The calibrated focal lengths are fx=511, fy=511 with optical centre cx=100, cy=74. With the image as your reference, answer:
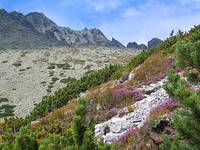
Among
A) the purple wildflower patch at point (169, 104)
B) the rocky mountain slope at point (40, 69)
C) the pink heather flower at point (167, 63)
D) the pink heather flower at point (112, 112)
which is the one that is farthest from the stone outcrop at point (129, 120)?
the rocky mountain slope at point (40, 69)

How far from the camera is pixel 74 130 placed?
11.1m

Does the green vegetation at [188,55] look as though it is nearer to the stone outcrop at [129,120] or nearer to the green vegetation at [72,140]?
the green vegetation at [72,140]

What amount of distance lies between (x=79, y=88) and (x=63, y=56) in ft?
181

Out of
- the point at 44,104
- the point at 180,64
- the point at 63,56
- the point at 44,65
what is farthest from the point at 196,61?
the point at 63,56

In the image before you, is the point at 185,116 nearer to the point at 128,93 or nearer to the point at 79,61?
the point at 128,93

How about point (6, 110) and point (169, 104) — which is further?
point (6, 110)

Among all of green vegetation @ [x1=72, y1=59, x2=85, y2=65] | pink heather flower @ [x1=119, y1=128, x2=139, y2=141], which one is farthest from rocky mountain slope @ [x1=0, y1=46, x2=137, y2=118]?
pink heather flower @ [x1=119, y1=128, x2=139, y2=141]

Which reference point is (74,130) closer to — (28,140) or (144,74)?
(28,140)

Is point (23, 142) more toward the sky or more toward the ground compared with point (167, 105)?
more toward the sky

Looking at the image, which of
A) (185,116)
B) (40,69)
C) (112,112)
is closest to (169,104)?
(112,112)

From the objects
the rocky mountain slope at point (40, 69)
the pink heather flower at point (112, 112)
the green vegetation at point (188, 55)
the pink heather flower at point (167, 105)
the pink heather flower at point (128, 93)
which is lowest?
the rocky mountain slope at point (40, 69)

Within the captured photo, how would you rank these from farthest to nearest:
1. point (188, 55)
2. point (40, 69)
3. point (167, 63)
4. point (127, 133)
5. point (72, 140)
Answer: point (40, 69), point (167, 63), point (127, 133), point (72, 140), point (188, 55)

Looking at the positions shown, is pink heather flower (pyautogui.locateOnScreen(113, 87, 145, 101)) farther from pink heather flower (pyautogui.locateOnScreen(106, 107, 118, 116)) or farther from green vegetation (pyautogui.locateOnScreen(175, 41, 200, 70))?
green vegetation (pyautogui.locateOnScreen(175, 41, 200, 70))

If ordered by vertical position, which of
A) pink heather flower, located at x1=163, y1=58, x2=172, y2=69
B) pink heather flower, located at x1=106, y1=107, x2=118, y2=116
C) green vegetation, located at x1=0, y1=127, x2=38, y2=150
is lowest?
pink heather flower, located at x1=106, y1=107, x2=118, y2=116
